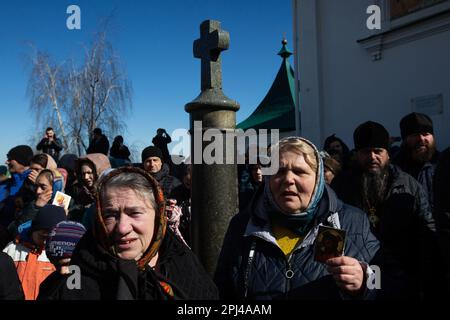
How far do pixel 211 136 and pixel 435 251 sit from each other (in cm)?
184

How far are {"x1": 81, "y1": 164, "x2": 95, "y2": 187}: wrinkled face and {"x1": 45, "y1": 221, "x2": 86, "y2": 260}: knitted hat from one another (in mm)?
1920

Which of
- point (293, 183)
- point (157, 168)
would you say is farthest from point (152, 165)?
point (293, 183)

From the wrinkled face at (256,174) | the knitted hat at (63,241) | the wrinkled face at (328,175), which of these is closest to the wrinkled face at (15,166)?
Result: the wrinkled face at (256,174)

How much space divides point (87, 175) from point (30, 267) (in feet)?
4.69

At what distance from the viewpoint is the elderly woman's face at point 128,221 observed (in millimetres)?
1870

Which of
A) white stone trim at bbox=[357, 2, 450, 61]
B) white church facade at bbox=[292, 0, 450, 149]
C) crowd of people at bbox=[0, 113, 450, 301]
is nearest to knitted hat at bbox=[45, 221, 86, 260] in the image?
crowd of people at bbox=[0, 113, 450, 301]

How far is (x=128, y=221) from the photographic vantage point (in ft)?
6.19

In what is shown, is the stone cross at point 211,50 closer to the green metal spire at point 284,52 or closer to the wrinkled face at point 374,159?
the wrinkled face at point 374,159

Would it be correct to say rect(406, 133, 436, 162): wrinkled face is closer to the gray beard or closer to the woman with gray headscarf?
the gray beard

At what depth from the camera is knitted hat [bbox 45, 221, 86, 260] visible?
244 centimetres

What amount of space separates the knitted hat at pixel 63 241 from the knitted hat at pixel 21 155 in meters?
3.48

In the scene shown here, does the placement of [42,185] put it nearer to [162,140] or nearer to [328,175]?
[328,175]
